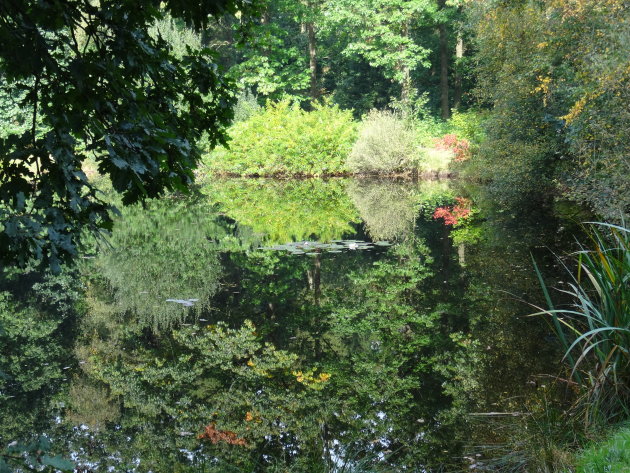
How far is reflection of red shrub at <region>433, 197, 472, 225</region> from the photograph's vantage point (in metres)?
13.5

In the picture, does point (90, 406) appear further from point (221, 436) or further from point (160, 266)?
point (160, 266)

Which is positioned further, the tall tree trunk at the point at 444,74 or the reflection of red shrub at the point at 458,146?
the tall tree trunk at the point at 444,74

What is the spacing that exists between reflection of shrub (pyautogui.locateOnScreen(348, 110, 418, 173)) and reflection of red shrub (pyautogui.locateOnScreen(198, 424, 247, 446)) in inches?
776

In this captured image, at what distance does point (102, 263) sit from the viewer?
991 centimetres

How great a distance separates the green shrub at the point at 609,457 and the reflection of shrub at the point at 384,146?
66.7ft

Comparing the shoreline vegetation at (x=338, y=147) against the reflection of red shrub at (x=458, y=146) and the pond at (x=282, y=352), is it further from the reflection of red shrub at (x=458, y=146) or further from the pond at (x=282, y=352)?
the pond at (x=282, y=352)

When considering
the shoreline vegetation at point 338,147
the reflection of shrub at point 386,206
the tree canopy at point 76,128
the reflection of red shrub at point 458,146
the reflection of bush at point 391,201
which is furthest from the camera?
the shoreline vegetation at point 338,147

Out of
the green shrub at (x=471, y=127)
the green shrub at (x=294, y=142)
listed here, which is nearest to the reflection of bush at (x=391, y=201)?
the green shrub at (x=471, y=127)

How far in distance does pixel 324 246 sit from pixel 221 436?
263 inches

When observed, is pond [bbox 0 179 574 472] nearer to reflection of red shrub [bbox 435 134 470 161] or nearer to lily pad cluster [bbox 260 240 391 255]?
lily pad cluster [bbox 260 240 391 255]

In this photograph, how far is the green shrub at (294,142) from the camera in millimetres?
25688

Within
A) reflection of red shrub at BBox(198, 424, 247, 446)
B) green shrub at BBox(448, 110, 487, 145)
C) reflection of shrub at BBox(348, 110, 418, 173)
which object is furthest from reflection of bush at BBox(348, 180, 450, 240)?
reflection of red shrub at BBox(198, 424, 247, 446)

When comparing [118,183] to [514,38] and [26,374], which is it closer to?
[26,374]

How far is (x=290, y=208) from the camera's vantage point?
15852mm
